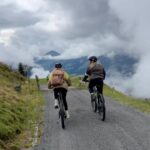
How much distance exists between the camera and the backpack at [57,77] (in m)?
21.9

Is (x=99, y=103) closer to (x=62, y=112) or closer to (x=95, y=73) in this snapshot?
(x=95, y=73)

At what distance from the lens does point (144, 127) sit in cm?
1988

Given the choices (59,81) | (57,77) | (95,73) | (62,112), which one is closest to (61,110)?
(62,112)

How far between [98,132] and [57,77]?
382 centimetres

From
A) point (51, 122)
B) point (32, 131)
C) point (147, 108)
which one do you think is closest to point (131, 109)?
point (147, 108)

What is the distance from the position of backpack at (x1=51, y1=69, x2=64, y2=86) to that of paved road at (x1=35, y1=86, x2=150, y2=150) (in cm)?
194

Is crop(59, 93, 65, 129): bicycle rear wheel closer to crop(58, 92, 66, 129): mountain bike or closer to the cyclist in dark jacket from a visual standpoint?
crop(58, 92, 66, 129): mountain bike

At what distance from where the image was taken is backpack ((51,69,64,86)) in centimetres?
2191

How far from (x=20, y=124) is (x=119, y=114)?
5.14 meters

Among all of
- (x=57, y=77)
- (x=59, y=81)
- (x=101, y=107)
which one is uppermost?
(x=57, y=77)

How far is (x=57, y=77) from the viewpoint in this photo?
2203 centimetres

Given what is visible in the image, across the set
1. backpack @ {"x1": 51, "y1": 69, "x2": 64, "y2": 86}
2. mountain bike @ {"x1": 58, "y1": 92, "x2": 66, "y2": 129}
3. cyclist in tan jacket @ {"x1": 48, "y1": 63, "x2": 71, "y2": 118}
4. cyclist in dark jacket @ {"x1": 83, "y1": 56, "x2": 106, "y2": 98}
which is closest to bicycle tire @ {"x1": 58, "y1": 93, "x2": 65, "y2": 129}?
mountain bike @ {"x1": 58, "y1": 92, "x2": 66, "y2": 129}

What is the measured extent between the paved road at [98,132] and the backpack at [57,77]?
1.94 meters

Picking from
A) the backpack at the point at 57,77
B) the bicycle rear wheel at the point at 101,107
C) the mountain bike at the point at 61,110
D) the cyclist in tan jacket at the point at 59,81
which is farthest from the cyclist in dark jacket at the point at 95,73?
the mountain bike at the point at 61,110
